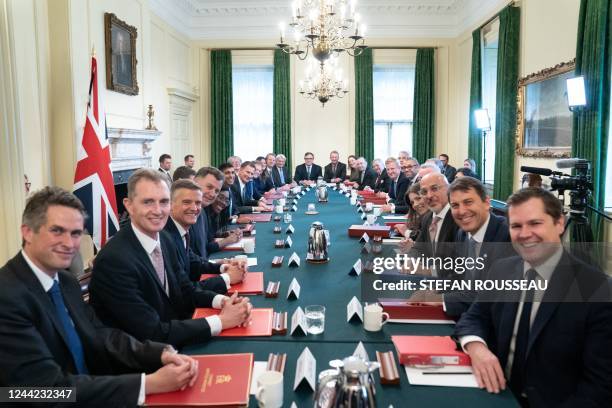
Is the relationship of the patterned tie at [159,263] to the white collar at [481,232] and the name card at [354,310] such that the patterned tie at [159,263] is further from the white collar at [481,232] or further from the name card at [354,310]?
the white collar at [481,232]

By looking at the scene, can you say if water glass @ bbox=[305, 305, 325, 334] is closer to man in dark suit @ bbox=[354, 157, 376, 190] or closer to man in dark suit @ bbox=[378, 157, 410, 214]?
man in dark suit @ bbox=[378, 157, 410, 214]

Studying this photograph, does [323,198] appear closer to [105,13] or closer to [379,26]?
[105,13]

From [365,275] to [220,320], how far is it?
1.07 m

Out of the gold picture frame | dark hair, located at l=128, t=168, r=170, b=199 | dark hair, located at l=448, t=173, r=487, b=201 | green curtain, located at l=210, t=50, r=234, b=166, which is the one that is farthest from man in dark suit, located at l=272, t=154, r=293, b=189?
dark hair, located at l=128, t=168, r=170, b=199

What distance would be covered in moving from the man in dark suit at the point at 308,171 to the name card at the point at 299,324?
8.59 meters

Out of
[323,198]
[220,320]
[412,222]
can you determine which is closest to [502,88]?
[323,198]

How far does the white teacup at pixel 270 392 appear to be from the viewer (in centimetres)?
135

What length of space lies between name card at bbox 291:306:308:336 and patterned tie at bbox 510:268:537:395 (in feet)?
2.55

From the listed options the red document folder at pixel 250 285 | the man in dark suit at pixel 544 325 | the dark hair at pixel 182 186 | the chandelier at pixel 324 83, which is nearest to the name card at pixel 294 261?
the red document folder at pixel 250 285

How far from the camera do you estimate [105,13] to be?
6570 millimetres

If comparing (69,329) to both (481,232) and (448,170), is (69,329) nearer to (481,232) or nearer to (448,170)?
(481,232)

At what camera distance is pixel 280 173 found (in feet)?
34.8

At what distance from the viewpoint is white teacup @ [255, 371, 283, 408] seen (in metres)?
1.35

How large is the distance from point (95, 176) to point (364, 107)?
7568mm
